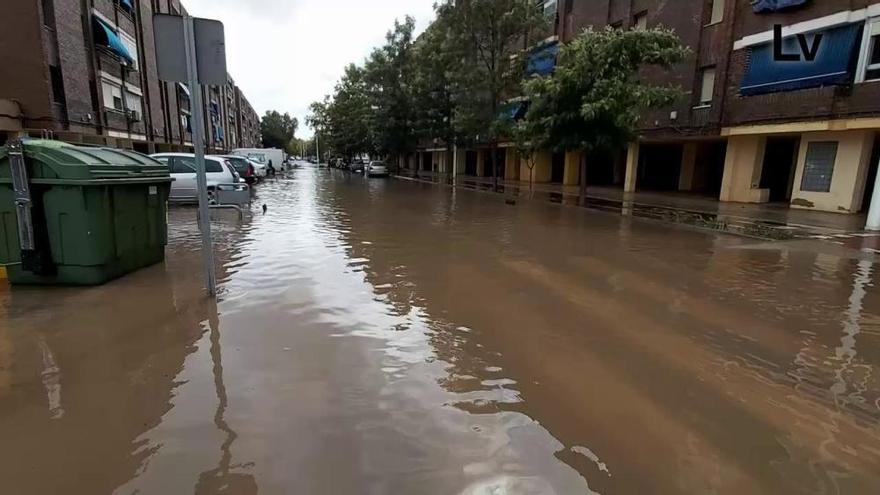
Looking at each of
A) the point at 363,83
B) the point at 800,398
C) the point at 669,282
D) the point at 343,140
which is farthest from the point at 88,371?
the point at 343,140

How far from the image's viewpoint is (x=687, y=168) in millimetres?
26609

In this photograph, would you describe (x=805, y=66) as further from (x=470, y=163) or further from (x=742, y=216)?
(x=470, y=163)

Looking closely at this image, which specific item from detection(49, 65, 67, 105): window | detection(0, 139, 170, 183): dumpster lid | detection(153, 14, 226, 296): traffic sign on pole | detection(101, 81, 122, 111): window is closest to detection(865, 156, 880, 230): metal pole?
detection(153, 14, 226, 296): traffic sign on pole

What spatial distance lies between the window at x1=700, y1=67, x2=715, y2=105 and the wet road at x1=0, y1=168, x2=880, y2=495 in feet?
51.2

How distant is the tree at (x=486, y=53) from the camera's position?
22531 millimetres

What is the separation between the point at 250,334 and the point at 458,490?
2.81m

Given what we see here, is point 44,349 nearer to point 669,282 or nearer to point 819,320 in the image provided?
point 669,282

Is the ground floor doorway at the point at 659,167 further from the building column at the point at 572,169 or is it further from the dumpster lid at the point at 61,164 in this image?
the dumpster lid at the point at 61,164

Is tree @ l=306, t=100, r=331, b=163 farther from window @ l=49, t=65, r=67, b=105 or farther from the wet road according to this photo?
the wet road

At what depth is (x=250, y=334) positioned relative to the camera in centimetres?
464

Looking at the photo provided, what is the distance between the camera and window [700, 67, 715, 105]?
20.6m

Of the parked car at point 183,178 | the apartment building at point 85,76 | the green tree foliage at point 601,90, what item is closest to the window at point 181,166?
the parked car at point 183,178

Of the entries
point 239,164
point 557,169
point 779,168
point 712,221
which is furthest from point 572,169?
point 239,164

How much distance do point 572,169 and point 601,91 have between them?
1640 centimetres
